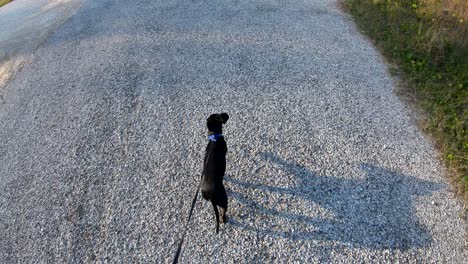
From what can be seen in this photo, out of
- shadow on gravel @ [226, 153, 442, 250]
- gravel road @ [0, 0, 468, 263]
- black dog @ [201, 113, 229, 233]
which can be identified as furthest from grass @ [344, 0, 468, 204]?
black dog @ [201, 113, 229, 233]

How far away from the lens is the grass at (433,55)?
180 inches

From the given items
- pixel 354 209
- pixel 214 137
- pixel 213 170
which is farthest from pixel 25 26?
pixel 354 209

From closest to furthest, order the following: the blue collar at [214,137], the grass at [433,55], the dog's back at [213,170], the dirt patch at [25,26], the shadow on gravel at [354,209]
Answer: the dog's back at [213,170]
the shadow on gravel at [354,209]
the blue collar at [214,137]
the grass at [433,55]
the dirt patch at [25,26]

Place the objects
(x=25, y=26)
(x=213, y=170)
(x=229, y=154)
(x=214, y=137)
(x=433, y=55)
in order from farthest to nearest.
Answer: (x=25, y=26), (x=433, y=55), (x=229, y=154), (x=214, y=137), (x=213, y=170)

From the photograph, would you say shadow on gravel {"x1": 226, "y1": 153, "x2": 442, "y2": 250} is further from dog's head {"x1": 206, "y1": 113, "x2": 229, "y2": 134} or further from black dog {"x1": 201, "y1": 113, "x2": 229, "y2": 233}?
dog's head {"x1": 206, "y1": 113, "x2": 229, "y2": 134}

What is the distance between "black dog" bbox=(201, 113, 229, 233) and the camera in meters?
3.41

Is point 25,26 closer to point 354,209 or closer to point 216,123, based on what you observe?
point 216,123

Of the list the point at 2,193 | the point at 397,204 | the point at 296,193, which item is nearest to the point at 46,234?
the point at 2,193

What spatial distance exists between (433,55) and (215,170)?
5163 mm

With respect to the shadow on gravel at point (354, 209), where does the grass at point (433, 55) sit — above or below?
above

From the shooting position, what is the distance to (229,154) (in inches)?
183

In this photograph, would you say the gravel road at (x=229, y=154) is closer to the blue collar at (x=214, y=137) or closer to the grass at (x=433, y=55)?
the grass at (x=433, y=55)

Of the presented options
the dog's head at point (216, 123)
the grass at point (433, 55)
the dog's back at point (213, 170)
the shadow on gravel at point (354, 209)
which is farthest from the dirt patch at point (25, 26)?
the grass at point (433, 55)

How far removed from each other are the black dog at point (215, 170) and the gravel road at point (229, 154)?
495 mm
